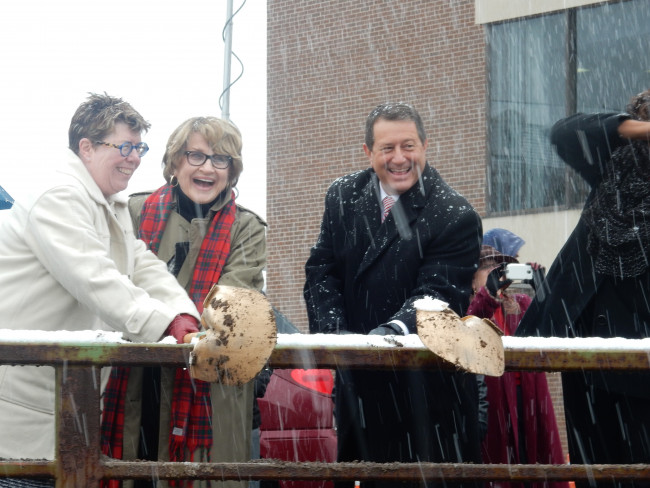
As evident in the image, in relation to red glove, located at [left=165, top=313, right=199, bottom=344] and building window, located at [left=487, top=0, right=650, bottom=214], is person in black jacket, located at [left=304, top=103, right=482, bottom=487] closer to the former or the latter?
red glove, located at [left=165, top=313, right=199, bottom=344]

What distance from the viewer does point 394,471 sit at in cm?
224

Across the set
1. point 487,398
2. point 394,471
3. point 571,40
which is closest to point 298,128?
point 571,40

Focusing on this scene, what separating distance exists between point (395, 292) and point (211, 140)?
3.33 ft

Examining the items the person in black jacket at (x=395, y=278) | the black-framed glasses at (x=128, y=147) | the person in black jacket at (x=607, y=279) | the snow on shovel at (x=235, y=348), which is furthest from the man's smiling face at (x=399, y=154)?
the snow on shovel at (x=235, y=348)

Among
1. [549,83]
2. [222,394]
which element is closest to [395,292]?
[222,394]

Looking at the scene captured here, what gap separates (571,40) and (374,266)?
31.2 feet

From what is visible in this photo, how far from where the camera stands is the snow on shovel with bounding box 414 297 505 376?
2.14 meters

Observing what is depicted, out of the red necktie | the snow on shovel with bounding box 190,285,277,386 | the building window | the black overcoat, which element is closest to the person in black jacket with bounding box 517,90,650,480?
the black overcoat

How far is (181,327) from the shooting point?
3.31 meters

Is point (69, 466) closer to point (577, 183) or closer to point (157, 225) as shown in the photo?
point (157, 225)

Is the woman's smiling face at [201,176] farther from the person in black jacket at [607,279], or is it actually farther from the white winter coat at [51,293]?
the person in black jacket at [607,279]

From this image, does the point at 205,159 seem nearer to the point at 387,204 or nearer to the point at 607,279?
the point at 387,204

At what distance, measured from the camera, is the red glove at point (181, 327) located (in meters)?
3.29

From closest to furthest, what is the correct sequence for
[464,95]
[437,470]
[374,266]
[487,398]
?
1. [437,470]
2. [374,266]
3. [487,398]
4. [464,95]
